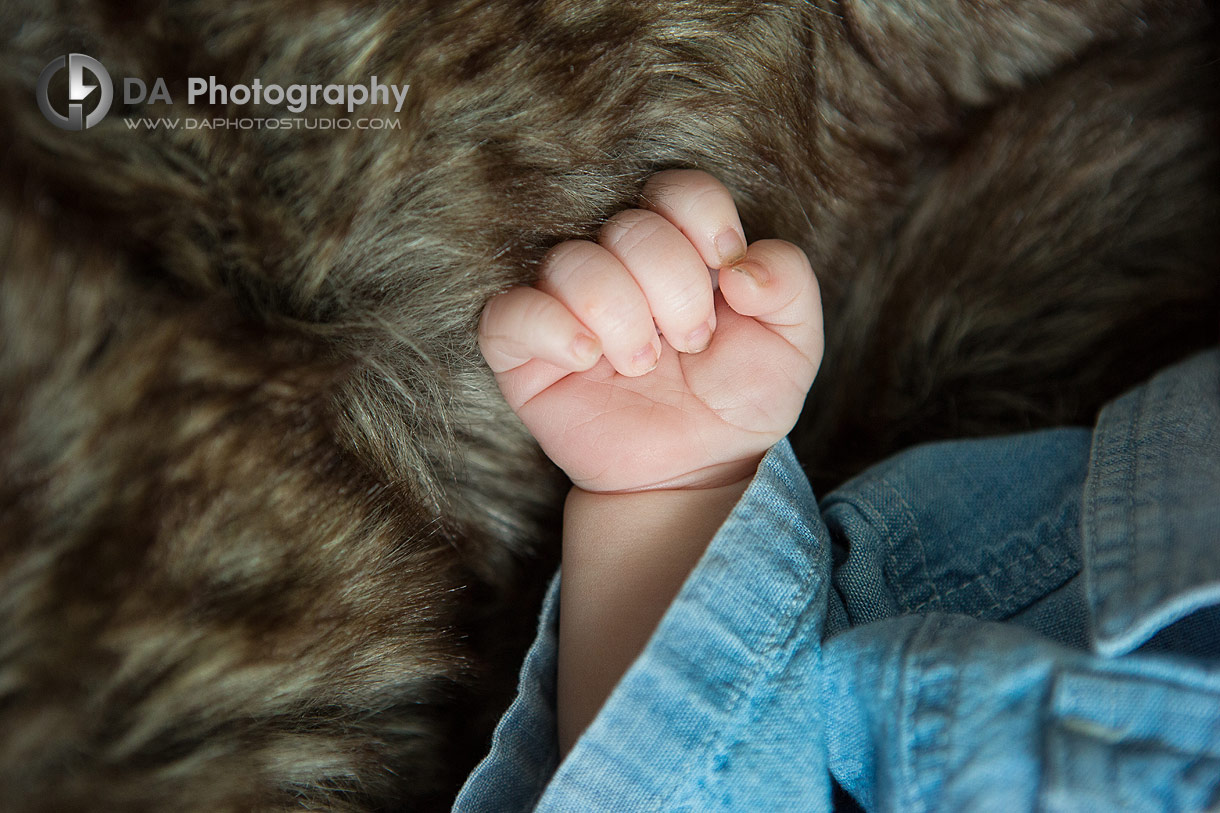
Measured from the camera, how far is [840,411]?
0.82 m

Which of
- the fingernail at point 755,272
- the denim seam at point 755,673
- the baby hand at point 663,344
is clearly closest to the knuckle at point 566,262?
the baby hand at point 663,344

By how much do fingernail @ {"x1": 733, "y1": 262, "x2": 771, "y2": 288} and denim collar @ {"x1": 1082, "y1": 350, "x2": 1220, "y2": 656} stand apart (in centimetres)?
30

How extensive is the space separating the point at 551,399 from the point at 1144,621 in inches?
16.4

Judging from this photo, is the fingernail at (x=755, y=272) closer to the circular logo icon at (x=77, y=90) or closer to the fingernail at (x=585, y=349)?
the fingernail at (x=585, y=349)

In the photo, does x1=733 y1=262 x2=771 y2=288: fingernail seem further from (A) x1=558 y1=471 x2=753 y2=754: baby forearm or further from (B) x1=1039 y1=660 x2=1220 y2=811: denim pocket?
(B) x1=1039 y1=660 x2=1220 y2=811: denim pocket

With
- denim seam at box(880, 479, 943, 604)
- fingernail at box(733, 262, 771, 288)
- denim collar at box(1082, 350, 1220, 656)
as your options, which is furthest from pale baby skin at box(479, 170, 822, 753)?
denim collar at box(1082, 350, 1220, 656)

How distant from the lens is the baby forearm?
24.9 inches

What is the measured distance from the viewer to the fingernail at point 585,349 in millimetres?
581

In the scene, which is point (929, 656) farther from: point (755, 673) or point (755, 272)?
point (755, 272)

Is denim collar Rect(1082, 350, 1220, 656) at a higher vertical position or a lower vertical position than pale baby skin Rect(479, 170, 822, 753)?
lower

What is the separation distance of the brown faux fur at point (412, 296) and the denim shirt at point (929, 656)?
0.30ft

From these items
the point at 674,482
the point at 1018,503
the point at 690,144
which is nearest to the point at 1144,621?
the point at 1018,503

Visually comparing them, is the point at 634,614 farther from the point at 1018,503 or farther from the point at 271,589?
the point at 1018,503

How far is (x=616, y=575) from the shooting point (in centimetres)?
64
